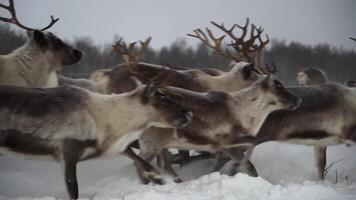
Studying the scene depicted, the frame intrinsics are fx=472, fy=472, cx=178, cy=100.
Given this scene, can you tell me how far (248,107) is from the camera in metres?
4.88

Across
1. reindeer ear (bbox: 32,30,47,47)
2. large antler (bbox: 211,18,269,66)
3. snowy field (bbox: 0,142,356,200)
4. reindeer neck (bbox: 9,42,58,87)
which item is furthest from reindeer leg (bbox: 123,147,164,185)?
large antler (bbox: 211,18,269,66)

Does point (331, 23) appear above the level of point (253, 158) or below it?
above

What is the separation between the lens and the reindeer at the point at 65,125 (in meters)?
3.68

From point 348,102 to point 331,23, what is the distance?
2.02 m

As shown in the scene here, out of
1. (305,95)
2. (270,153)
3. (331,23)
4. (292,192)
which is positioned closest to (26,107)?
(292,192)

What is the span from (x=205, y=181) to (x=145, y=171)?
23.5 inches

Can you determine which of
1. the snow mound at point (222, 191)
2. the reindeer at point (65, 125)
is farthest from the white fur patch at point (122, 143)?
the snow mound at point (222, 191)

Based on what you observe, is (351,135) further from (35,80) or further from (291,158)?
(35,80)

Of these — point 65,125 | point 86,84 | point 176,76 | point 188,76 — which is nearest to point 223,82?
point 188,76

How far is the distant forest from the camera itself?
294 inches

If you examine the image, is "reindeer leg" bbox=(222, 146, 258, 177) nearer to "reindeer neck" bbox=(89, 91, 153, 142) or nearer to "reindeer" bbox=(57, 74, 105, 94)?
"reindeer neck" bbox=(89, 91, 153, 142)

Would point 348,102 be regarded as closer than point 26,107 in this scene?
No

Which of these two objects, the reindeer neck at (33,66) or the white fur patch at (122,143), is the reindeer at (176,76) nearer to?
the reindeer neck at (33,66)

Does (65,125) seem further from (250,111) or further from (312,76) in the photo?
(312,76)
